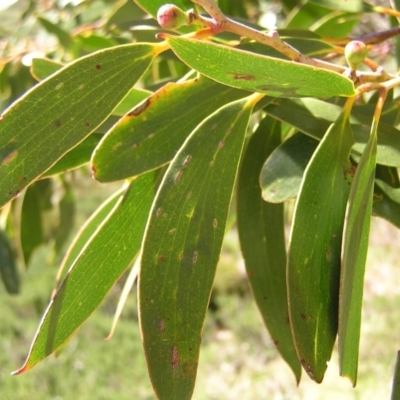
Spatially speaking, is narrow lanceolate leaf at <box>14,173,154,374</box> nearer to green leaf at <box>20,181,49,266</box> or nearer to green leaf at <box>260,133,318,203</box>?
green leaf at <box>260,133,318,203</box>

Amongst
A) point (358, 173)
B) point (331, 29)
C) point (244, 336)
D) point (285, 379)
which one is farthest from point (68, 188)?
point (244, 336)

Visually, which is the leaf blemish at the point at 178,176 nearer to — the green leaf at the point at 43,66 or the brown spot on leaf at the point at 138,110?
the brown spot on leaf at the point at 138,110

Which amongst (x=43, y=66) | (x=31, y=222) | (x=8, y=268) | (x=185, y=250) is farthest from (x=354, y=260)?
(x=8, y=268)

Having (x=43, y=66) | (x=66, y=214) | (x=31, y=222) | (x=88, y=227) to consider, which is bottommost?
(x=66, y=214)

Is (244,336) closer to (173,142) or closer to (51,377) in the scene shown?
(51,377)

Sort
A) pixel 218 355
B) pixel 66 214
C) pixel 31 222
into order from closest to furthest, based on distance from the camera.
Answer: pixel 31 222, pixel 66 214, pixel 218 355

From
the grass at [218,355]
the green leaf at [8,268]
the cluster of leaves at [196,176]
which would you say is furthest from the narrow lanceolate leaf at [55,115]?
the grass at [218,355]

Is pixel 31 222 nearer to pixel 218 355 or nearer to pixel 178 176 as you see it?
pixel 178 176
